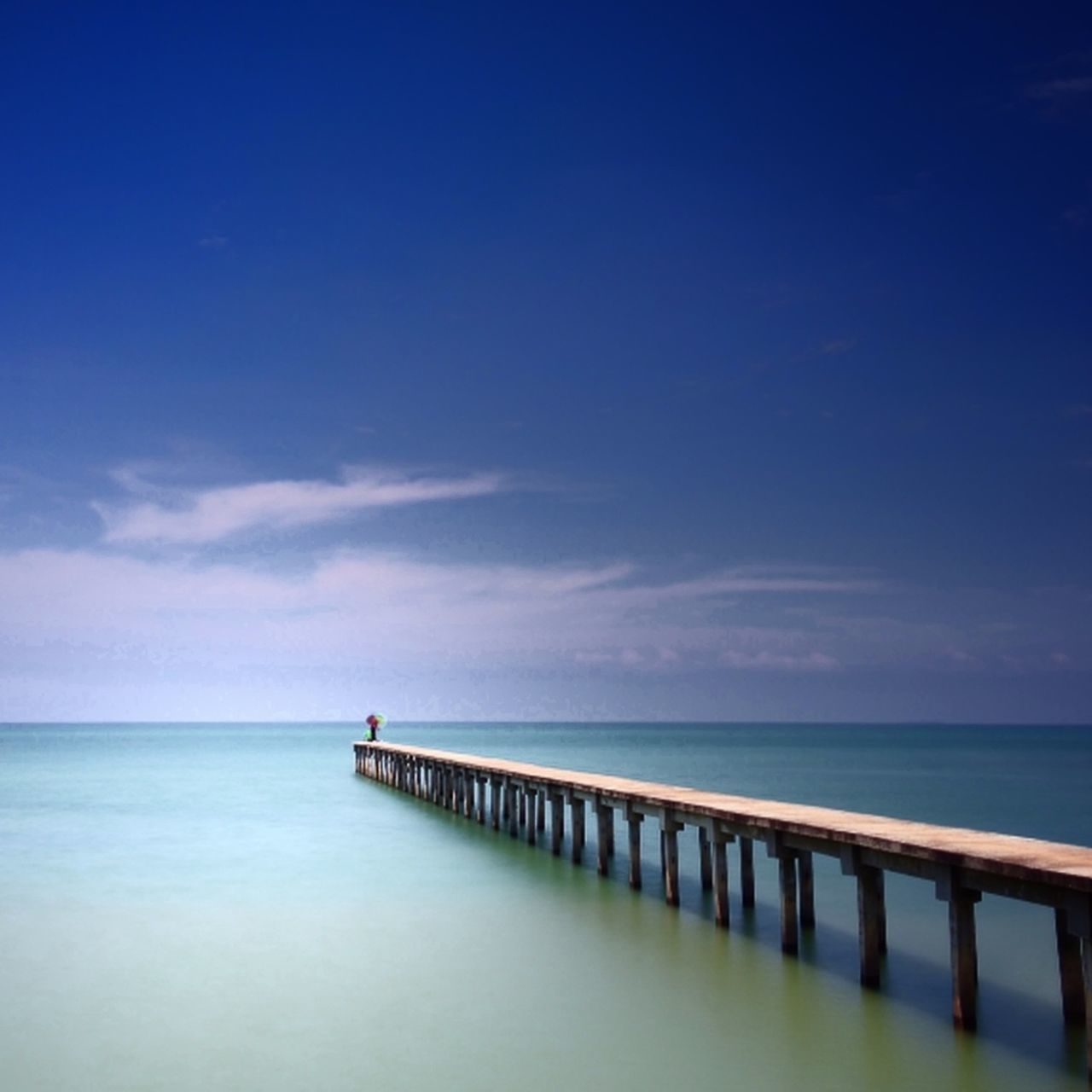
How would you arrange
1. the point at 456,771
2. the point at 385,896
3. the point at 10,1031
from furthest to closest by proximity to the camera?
the point at 456,771, the point at 385,896, the point at 10,1031

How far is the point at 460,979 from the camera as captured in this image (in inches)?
384

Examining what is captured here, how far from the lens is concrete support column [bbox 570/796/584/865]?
1612cm

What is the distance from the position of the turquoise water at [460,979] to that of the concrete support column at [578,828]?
9.0 inches

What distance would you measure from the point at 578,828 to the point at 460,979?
21.5 feet

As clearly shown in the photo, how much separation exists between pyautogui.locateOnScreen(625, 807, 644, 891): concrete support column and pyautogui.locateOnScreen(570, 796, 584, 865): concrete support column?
177cm

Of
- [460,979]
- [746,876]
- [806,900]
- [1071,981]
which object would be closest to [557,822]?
[746,876]

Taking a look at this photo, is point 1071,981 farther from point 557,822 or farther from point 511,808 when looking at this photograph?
point 511,808

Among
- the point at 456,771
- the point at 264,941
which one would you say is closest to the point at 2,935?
the point at 264,941

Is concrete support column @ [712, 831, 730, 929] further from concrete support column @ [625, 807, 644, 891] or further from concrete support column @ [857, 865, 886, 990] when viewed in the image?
concrete support column @ [857, 865, 886, 990]

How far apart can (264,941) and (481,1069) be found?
436 centimetres

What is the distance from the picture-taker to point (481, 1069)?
7.40 meters

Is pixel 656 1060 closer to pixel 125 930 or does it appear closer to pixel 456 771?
pixel 125 930

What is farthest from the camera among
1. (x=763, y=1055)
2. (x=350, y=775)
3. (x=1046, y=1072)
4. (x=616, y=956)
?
(x=350, y=775)

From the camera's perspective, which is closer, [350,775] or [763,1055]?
[763,1055]
